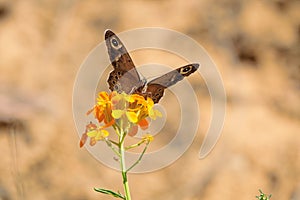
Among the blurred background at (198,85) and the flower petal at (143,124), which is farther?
the blurred background at (198,85)

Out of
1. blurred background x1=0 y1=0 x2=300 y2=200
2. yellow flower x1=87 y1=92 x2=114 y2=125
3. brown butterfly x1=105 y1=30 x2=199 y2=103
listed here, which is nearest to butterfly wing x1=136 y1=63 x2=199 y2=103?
brown butterfly x1=105 y1=30 x2=199 y2=103

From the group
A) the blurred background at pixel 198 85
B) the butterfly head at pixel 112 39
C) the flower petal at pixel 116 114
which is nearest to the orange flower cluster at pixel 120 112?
the flower petal at pixel 116 114

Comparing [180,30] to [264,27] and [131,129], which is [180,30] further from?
[131,129]

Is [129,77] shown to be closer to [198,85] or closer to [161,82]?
[161,82]

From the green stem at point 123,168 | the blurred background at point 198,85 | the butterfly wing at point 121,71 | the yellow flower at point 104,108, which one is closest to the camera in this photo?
the green stem at point 123,168

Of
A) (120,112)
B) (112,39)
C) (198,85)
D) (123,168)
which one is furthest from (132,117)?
(198,85)

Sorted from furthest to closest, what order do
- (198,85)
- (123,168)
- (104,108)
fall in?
(198,85), (104,108), (123,168)

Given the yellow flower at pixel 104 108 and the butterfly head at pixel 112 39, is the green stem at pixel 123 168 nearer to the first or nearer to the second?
the yellow flower at pixel 104 108
